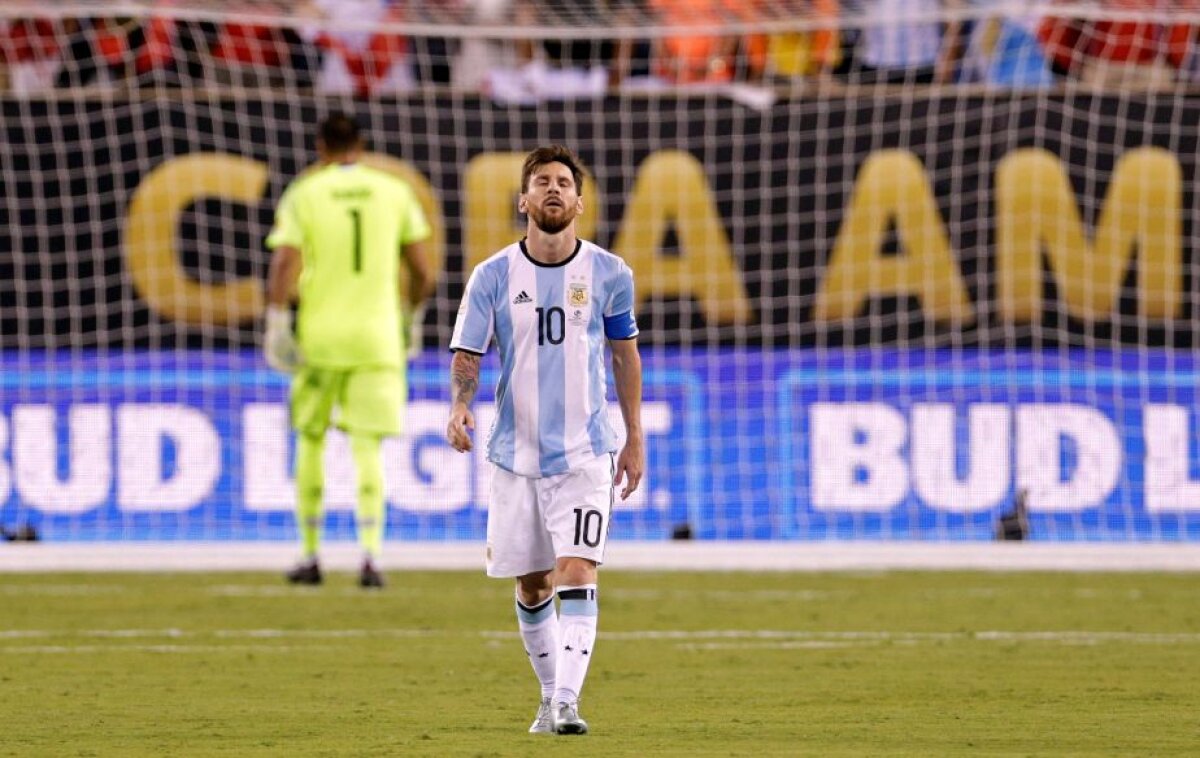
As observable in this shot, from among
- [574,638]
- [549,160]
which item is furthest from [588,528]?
[549,160]

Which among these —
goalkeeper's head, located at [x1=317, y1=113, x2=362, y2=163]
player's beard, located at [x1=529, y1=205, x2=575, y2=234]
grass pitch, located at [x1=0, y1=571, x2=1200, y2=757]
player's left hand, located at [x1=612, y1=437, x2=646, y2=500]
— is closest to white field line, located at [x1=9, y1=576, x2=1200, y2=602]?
grass pitch, located at [x1=0, y1=571, x2=1200, y2=757]

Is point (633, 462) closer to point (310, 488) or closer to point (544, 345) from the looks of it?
point (544, 345)

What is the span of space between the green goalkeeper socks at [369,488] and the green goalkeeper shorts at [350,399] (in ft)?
0.28

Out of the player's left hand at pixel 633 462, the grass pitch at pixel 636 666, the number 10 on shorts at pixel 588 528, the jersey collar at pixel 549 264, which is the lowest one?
the grass pitch at pixel 636 666

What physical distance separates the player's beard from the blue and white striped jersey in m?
0.12

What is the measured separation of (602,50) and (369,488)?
17.8 feet

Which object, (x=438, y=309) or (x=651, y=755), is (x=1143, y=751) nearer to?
(x=651, y=755)

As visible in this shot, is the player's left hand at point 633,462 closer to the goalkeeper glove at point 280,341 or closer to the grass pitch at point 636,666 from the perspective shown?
the grass pitch at point 636,666

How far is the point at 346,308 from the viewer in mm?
11742

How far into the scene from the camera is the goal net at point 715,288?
1364 centimetres

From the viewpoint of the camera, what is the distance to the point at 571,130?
14328 mm

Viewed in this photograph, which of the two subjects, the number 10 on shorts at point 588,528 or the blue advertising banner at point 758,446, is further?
the blue advertising banner at point 758,446

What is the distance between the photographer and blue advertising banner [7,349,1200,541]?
13578 millimetres

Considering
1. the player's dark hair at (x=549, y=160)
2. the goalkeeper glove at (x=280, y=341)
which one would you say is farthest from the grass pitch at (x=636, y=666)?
the player's dark hair at (x=549, y=160)
